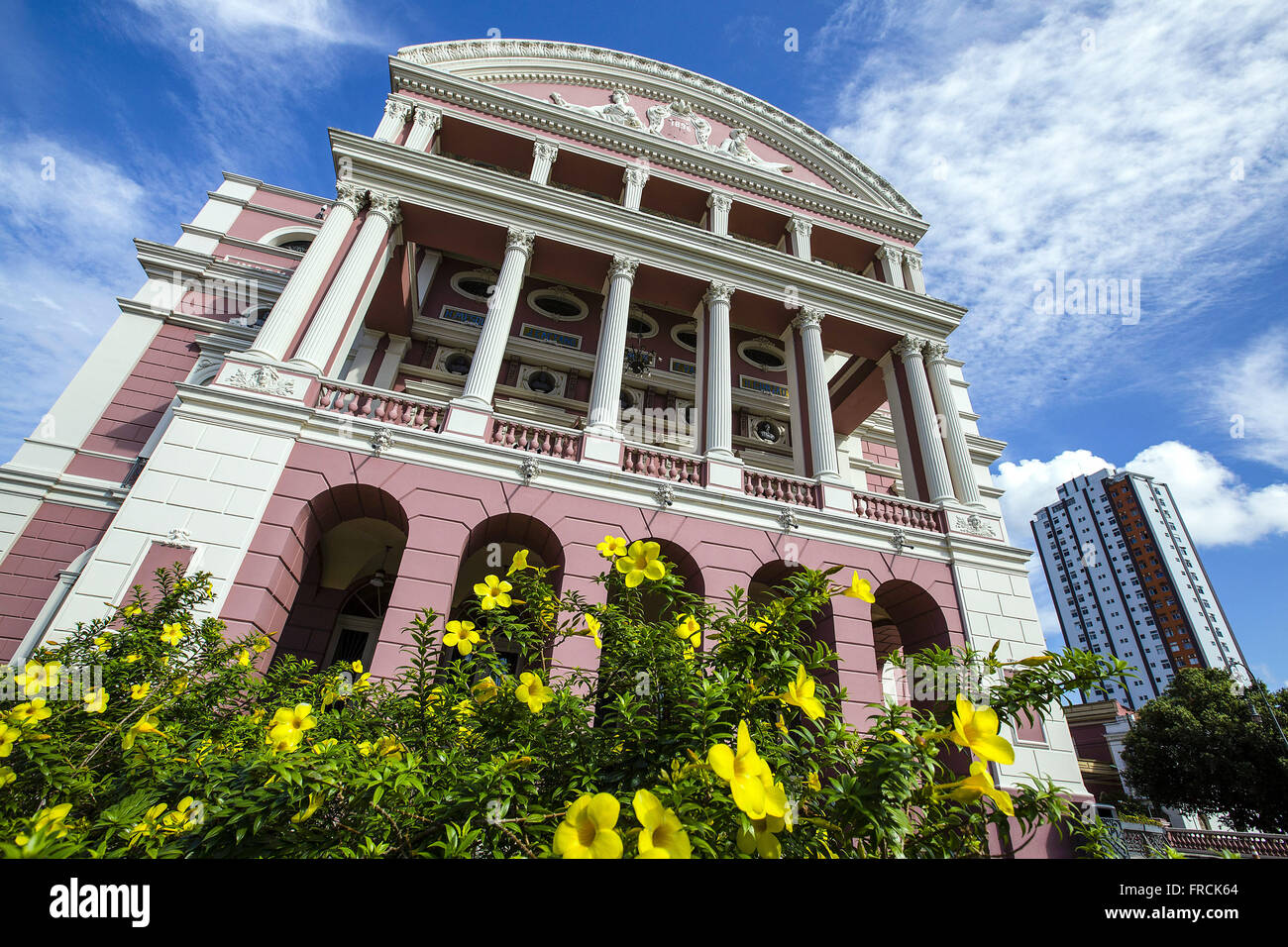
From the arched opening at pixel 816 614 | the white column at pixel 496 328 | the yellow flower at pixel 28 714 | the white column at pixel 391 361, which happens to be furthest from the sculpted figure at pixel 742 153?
the yellow flower at pixel 28 714

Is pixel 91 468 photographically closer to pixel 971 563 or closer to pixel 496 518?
pixel 496 518

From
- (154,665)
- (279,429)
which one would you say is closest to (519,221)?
(279,429)

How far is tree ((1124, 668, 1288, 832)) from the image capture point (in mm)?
24719

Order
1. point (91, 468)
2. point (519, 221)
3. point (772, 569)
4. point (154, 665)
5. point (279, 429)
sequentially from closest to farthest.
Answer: point (154, 665), point (279, 429), point (772, 569), point (91, 468), point (519, 221)

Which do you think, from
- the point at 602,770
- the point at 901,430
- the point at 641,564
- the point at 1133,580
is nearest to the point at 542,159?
the point at 901,430

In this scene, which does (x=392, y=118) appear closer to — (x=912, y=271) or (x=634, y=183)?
(x=634, y=183)

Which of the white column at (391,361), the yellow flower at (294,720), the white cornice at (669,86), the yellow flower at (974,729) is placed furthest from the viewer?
the white cornice at (669,86)

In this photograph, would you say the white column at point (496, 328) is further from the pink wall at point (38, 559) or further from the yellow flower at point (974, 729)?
the yellow flower at point (974, 729)

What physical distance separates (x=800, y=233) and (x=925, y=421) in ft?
26.4

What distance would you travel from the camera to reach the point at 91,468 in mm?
13602

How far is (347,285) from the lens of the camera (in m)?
12.8

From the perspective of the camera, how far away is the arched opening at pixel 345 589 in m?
12.7

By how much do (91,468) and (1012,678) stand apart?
18.9m

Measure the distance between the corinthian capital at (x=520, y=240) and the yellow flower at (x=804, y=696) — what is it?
14.6 m
